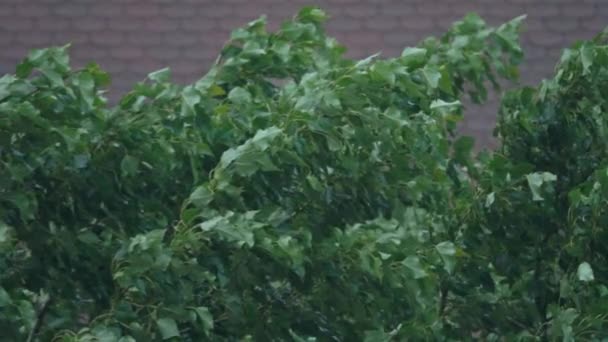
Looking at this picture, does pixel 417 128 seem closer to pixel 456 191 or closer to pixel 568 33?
pixel 456 191

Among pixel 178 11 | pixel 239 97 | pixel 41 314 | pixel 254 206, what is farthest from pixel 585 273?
pixel 178 11

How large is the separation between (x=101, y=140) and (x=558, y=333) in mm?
1570

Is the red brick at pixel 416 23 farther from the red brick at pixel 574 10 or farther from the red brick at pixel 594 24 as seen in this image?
the red brick at pixel 594 24

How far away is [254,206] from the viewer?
461 centimetres

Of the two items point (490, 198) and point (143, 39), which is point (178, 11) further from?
point (490, 198)

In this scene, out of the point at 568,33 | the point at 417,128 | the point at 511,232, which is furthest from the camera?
the point at 568,33

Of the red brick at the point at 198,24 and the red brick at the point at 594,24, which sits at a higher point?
the red brick at the point at 198,24

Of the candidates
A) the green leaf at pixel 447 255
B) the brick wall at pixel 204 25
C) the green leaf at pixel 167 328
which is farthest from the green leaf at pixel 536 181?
the brick wall at pixel 204 25

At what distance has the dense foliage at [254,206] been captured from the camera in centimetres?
425

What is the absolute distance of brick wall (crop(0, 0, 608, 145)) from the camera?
10188 millimetres

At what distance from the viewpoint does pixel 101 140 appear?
4750 millimetres

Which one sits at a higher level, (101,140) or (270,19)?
(101,140)

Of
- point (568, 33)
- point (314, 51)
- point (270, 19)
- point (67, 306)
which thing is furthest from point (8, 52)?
point (67, 306)

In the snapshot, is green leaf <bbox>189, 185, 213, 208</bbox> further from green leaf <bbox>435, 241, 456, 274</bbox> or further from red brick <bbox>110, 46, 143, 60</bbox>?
red brick <bbox>110, 46, 143, 60</bbox>
